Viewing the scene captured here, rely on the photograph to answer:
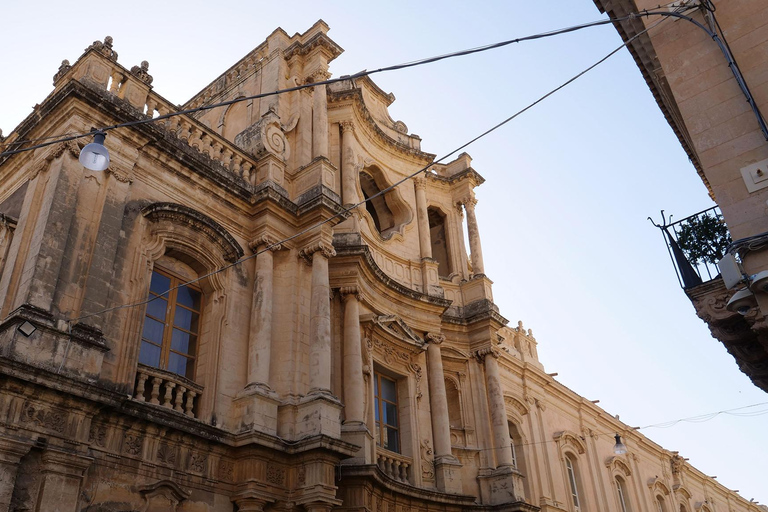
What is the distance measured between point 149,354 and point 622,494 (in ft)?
64.6

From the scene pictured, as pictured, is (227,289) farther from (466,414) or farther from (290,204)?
(466,414)

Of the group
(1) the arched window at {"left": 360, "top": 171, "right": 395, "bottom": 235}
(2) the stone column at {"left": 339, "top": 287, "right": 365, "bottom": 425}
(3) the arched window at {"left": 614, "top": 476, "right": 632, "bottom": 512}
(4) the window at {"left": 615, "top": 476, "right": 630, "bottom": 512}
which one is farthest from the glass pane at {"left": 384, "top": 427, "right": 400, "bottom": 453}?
(4) the window at {"left": 615, "top": 476, "right": 630, "bottom": 512}

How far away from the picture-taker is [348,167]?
52.8ft

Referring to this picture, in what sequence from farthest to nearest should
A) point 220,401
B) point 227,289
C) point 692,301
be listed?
point 227,289
point 220,401
point 692,301

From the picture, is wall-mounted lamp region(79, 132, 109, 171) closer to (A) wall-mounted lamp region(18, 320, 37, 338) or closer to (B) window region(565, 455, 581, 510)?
(A) wall-mounted lamp region(18, 320, 37, 338)

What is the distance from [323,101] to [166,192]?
17.2 feet

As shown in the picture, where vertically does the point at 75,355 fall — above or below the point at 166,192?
below

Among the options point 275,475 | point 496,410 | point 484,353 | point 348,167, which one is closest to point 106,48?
point 348,167

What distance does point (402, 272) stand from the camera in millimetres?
17062

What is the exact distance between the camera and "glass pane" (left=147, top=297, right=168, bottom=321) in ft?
35.4

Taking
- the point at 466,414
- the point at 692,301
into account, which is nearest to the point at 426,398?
the point at 466,414

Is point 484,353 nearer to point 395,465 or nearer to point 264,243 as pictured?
point 395,465

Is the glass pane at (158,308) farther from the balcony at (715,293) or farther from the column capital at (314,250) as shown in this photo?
the balcony at (715,293)

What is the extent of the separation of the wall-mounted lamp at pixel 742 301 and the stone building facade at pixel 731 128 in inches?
0.4
